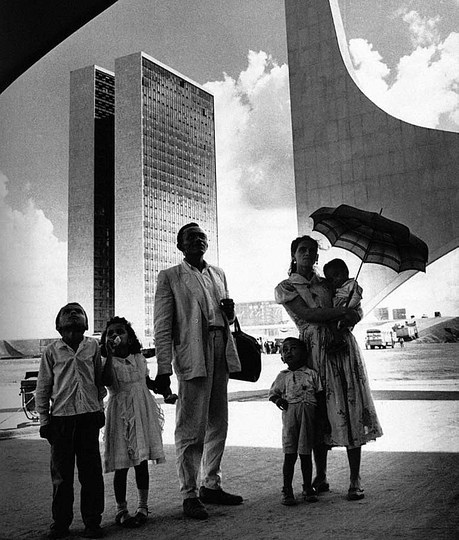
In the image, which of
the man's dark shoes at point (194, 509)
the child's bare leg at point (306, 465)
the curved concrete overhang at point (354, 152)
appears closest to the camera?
the man's dark shoes at point (194, 509)

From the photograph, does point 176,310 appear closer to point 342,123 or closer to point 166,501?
point 166,501

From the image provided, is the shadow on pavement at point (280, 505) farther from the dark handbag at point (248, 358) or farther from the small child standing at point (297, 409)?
the dark handbag at point (248, 358)

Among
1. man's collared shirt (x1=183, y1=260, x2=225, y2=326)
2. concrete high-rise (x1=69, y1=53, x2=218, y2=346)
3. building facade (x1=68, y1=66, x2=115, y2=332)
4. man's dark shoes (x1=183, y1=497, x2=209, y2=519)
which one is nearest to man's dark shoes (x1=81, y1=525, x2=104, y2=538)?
man's dark shoes (x1=183, y1=497, x2=209, y2=519)

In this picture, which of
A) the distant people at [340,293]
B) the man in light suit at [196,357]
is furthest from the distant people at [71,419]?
the distant people at [340,293]

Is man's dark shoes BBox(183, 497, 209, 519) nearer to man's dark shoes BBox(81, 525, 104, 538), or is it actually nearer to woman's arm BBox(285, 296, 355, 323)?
man's dark shoes BBox(81, 525, 104, 538)

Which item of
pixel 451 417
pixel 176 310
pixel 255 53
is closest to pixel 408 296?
pixel 451 417

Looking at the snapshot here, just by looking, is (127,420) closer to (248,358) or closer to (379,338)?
(248,358)
